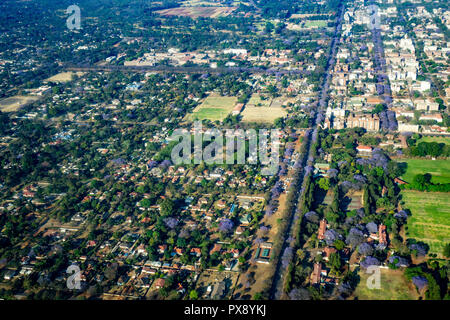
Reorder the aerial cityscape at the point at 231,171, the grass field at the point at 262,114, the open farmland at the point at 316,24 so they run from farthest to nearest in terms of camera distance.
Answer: the open farmland at the point at 316,24
the grass field at the point at 262,114
the aerial cityscape at the point at 231,171

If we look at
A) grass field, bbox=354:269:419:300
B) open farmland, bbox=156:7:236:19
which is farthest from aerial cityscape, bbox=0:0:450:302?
open farmland, bbox=156:7:236:19

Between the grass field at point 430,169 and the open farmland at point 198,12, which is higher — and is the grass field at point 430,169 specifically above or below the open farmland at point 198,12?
below

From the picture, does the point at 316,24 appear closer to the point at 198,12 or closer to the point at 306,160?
the point at 198,12

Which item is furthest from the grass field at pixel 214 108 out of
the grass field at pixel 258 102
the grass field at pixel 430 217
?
the grass field at pixel 430 217

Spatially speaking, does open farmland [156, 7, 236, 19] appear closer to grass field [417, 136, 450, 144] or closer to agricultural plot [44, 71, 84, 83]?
agricultural plot [44, 71, 84, 83]

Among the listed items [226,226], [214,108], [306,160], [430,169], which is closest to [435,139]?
[430,169]

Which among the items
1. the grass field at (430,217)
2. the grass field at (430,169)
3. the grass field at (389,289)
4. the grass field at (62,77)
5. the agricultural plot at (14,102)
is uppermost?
the grass field at (62,77)

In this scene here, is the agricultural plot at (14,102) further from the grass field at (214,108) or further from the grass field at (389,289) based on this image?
the grass field at (389,289)
